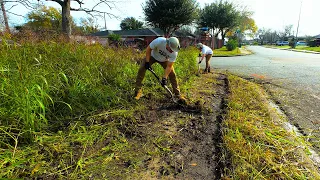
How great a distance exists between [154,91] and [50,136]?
2213 millimetres

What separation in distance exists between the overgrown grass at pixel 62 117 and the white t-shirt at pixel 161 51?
0.92 m

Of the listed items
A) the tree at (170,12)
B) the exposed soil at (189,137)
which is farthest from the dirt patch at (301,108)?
the tree at (170,12)

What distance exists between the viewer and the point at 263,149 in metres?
2.00

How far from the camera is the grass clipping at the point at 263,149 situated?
1.67 meters

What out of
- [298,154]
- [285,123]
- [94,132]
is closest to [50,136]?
[94,132]

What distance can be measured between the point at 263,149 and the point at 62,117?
7.99 feet

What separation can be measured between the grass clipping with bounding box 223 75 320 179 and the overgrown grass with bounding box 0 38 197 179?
968mm

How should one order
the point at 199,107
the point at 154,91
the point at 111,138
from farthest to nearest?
the point at 154,91 → the point at 199,107 → the point at 111,138

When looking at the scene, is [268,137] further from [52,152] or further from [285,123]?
[52,152]

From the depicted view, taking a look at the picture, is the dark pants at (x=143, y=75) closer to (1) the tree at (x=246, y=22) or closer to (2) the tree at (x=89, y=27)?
(2) the tree at (x=89, y=27)

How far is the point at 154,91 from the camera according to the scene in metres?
3.85

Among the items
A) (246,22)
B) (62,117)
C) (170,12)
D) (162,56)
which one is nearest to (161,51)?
(162,56)

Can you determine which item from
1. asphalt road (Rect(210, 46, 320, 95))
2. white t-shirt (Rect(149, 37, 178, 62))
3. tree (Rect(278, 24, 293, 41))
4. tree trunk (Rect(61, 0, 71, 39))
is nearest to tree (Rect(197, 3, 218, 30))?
asphalt road (Rect(210, 46, 320, 95))

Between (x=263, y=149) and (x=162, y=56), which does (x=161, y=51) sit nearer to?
(x=162, y=56)
